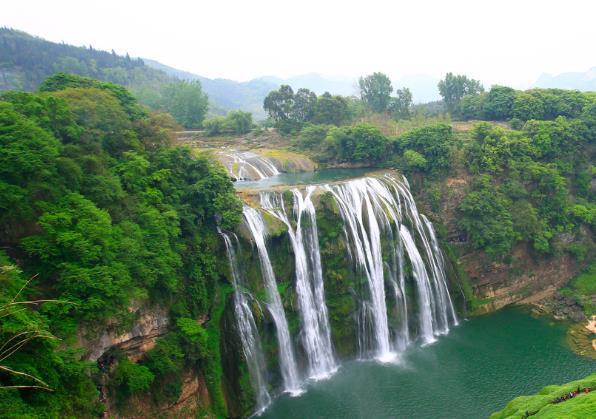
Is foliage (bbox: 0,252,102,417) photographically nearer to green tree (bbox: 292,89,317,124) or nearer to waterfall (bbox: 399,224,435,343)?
waterfall (bbox: 399,224,435,343)

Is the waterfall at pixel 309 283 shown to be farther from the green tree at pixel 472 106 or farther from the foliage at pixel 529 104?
the green tree at pixel 472 106

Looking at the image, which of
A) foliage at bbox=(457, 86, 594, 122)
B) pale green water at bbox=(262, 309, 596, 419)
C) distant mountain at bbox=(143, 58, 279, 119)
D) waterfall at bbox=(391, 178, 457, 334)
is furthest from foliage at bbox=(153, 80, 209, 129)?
distant mountain at bbox=(143, 58, 279, 119)

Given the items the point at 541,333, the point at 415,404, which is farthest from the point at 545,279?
the point at 415,404

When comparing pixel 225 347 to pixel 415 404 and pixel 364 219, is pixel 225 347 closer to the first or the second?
pixel 415 404

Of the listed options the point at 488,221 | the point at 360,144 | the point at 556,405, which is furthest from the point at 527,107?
the point at 556,405

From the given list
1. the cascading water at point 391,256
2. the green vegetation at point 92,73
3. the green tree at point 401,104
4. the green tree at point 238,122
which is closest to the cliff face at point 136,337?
the cascading water at point 391,256
